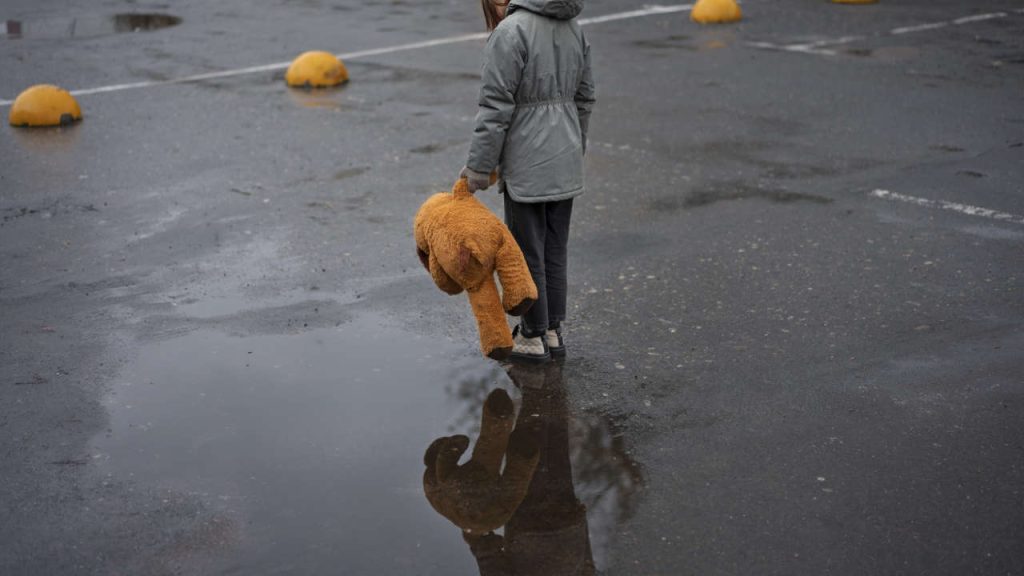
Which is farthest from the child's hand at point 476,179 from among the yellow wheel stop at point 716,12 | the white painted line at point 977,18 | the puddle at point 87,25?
the puddle at point 87,25

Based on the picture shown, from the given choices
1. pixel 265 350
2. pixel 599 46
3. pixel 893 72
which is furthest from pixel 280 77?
pixel 265 350

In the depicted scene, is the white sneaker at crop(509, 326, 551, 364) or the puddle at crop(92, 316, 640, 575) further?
the white sneaker at crop(509, 326, 551, 364)

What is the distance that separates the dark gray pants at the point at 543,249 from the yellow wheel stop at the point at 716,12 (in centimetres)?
1032

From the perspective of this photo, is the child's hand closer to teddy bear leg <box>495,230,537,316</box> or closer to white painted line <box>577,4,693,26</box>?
teddy bear leg <box>495,230,537,316</box>

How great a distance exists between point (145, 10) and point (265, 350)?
45.2ft

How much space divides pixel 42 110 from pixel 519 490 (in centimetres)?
794

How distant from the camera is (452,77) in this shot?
12.6m

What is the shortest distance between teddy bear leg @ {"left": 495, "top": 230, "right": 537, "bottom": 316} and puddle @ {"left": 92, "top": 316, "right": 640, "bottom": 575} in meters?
0.46

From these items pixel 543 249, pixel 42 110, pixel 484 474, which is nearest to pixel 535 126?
pixel 543 249

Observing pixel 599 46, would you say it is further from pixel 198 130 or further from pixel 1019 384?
pixel 1019 384

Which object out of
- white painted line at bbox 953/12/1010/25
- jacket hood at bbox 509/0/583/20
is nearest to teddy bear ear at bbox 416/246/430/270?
jacket hood at bbox 509/0/583/20

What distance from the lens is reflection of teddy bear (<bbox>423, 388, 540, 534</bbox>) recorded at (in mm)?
4465

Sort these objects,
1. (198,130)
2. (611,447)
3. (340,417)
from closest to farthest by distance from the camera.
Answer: (611,447) < (340,417) < (198,130)

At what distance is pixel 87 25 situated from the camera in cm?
1688
